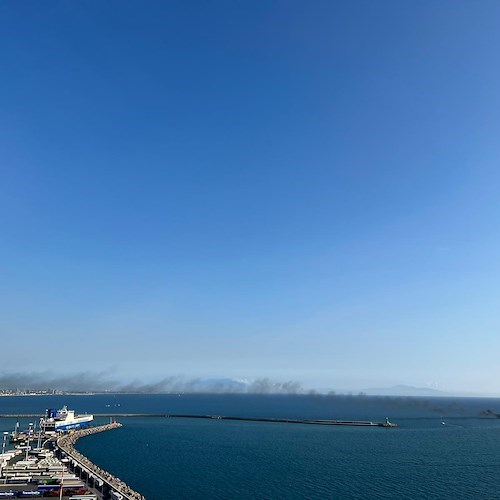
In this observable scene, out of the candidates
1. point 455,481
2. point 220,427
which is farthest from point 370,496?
point 220,427

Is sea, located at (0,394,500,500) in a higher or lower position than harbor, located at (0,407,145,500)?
lower

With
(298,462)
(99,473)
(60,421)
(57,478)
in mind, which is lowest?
(298,462)

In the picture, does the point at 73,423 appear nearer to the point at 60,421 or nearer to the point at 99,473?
the point at 60,421

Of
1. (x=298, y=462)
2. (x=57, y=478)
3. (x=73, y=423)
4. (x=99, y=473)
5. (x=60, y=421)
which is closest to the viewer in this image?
(x=57, y=478)

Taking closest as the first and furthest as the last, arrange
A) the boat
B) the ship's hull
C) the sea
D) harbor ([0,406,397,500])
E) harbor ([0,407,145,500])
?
harbor ([0,407,145,500]) < harbor ([0,406,397,500]) < the sea < the boat < the ship's hull

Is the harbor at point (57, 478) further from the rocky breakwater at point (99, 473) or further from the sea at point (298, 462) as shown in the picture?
the sea at point (298, 462)

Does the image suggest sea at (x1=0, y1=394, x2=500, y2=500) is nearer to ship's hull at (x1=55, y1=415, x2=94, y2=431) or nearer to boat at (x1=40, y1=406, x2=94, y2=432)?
ship's hull at (x1=55, y1=415, x2=94, y2=431)

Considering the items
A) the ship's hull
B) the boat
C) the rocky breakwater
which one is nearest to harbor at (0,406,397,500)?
the rocky breakwater

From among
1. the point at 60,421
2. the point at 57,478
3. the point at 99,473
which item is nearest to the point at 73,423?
the point at 60,421
